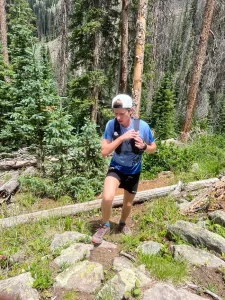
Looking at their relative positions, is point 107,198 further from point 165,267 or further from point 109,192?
point 165,267

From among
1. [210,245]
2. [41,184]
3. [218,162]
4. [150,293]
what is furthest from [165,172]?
[150,293]

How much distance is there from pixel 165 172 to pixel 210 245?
166 inches

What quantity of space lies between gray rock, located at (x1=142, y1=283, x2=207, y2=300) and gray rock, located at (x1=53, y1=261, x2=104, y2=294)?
23.6 inches

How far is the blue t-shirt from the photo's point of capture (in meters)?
3.69

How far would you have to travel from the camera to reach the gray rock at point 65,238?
12.7 ft

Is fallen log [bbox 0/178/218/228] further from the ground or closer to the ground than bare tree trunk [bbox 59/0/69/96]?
closer to the ground

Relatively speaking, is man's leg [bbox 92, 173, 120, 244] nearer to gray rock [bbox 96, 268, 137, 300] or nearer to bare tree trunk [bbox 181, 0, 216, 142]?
gray rock [bbox 96, 268, 137, 300]

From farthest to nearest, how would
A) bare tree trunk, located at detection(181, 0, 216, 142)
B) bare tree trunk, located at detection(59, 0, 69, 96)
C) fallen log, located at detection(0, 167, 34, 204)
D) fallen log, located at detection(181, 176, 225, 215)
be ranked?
bare tree trunk, located at detection(59, 0, 69, 96) → bare tree trunk, located at detection(181, 0, 216, 142) → fallen log, located at detection(0, 167, 34, 204) → fallen log, located at detection(181, 176, 225, 215)

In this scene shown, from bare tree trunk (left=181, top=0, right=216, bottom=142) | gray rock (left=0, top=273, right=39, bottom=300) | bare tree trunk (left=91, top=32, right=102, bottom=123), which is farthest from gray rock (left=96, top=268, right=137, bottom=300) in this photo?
bare tree trunk (left=91, top=32, right=102, bottom=123)

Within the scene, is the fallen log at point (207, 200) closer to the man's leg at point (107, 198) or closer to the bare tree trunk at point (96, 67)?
the man's leg at point (107, 198)

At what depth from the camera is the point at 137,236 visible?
425cm

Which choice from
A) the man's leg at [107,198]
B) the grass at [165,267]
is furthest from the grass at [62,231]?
the man's leg at [107,198]

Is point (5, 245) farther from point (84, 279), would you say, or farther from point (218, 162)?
point (218, 162)

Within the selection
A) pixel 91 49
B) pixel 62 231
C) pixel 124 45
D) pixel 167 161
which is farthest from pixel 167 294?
pixel 91 49
